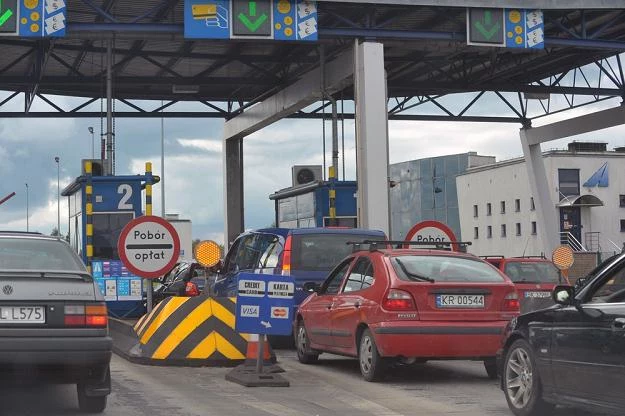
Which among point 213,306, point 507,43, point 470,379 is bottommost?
point 470,379

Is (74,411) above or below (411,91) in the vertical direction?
below

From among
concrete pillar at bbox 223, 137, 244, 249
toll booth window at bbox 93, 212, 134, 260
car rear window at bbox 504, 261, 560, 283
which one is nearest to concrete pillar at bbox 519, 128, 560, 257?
concrete pillar at bbox 223, 137, 244, 249

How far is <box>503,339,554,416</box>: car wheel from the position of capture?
7.92 m

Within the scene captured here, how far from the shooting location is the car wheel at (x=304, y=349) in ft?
41.4

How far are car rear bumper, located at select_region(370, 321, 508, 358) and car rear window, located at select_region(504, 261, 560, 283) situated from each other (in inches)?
328

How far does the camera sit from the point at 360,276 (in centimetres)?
1124

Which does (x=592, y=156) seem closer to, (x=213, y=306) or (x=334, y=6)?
(x=334, y=6)

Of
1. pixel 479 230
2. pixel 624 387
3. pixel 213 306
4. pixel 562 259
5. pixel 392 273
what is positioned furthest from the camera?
pixel 479 230

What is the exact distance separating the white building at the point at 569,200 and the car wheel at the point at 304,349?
52235 mm

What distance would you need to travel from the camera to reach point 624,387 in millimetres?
6730

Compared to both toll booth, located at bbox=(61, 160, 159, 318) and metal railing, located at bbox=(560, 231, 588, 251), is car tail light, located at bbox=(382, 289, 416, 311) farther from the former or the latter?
metal railing, located at bbox=(560, 231, 588, 251)

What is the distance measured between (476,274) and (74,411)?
462 centimetres

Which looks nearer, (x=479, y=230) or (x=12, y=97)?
(x=12, y=97)

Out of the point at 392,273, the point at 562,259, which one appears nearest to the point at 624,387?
the point at 392,273
